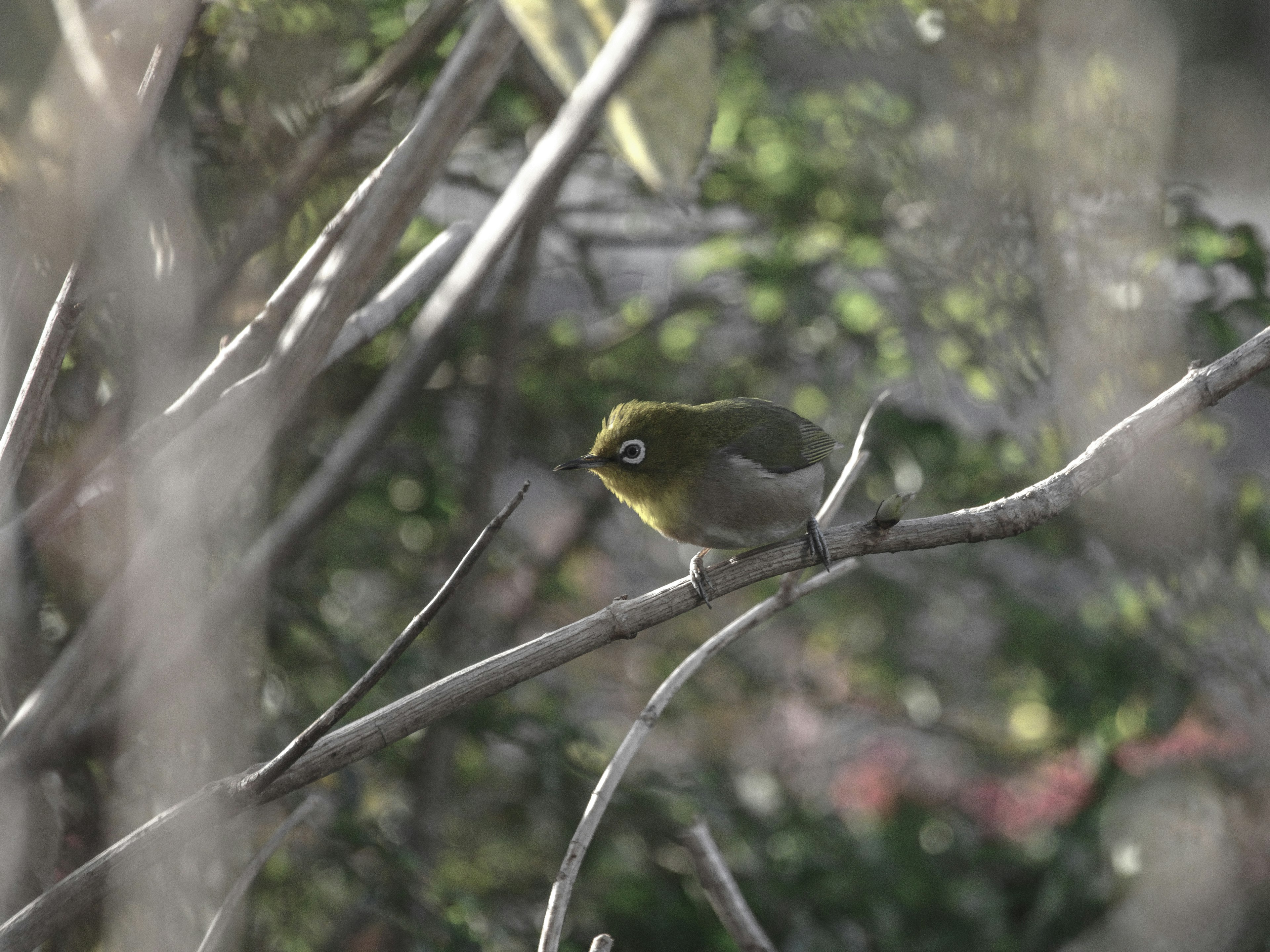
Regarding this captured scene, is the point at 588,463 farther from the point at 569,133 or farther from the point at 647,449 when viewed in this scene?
the point at 569,133

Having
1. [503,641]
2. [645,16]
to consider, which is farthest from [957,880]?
[645,16]

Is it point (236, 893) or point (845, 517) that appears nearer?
point (236, 893)

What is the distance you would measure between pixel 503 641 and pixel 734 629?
1.58 meters

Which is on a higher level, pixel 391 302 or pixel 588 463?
pixel 391 302

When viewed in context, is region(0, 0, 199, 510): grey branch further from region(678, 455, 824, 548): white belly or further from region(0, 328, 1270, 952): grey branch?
region(678, 455, 824, 548): white belly

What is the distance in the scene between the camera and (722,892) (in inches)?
50.8

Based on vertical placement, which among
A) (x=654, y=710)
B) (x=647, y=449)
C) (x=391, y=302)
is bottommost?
(x=647, y=449)

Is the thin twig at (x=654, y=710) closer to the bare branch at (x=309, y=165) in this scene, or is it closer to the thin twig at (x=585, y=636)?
the thin twig at (x=585, y=636)

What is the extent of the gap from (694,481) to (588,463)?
0.19 meters

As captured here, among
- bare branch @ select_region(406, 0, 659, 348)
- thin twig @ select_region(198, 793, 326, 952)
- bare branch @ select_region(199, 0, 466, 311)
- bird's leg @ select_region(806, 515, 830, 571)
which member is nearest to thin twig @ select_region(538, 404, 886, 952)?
bird's leg @ select_region(806, 515, 830, 571)

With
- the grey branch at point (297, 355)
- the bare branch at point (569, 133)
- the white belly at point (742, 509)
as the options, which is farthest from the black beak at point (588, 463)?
the grey branch at point (297, 355)

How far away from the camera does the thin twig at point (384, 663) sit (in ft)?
2.91

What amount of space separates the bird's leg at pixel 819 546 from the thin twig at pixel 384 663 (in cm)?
43

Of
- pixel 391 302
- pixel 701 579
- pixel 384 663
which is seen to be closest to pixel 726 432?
pixel 701 579
